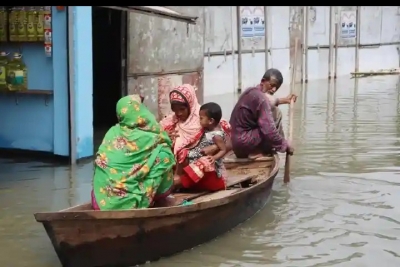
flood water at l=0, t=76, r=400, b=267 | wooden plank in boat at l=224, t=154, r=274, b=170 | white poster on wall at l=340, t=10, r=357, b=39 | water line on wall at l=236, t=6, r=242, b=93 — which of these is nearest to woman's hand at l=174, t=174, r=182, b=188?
flood water at l=0, t=76, r=400, b=267

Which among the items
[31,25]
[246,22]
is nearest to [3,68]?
[31,25]

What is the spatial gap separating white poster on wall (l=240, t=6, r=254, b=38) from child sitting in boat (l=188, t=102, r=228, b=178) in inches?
589

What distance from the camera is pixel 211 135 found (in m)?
6.26

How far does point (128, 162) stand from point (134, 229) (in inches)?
21.3

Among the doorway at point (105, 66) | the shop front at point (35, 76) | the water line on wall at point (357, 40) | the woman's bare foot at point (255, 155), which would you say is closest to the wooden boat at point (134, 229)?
the woman's bare foot at point (255, 155)

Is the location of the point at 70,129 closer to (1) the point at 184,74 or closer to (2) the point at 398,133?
(1) the point at 184,74

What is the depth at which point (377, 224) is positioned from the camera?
652 cm

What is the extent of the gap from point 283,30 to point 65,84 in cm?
1543

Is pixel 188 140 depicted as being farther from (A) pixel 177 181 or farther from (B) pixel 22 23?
(B) pixel 22 23

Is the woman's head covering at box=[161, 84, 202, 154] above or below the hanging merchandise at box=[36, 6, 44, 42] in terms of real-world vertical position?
below

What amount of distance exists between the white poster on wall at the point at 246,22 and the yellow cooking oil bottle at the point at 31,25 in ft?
40.8

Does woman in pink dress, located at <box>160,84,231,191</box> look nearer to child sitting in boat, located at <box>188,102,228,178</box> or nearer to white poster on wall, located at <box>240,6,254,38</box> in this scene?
child sitting in boat, located at <box>188,102,228,178</box>

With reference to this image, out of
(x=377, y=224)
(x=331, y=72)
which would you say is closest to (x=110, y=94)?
(x=377, y=224)

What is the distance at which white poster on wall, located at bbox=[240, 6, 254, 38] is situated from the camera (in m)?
20.8
